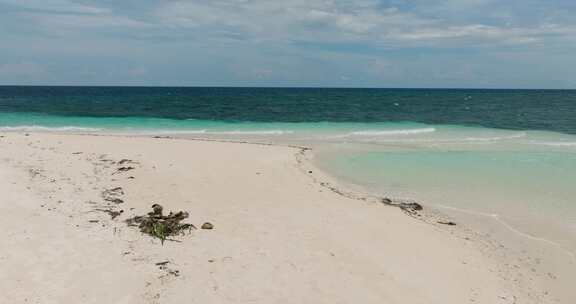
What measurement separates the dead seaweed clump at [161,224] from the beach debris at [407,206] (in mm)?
5345

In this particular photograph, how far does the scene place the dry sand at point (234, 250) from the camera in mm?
6039

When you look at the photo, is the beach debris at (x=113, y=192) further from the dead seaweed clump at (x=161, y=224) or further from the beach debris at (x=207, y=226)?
the beach debris at (x=207, y=226)

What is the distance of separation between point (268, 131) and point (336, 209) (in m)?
20.4

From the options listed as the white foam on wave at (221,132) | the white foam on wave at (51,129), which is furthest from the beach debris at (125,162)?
the white foam on wave at (51,129)

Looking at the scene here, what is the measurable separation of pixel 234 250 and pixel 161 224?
169cm

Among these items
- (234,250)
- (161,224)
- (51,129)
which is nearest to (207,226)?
(161,224)

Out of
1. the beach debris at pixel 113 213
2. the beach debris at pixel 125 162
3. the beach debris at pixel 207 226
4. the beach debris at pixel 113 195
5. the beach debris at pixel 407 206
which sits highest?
the beach debris at pixel 125 162

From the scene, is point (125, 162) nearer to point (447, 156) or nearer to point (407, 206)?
point (407, 206)

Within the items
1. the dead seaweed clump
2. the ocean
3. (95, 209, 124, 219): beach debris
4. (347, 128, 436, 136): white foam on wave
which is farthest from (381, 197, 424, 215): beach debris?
(347, 128, 436, 136): white foam on wave

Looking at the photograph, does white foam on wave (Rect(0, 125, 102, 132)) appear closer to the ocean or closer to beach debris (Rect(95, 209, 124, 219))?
the ocean

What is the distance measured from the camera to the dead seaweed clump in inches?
312

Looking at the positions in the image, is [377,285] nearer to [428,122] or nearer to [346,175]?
[346,175]

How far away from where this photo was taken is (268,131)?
3044 centimetres

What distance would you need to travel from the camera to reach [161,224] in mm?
8148
